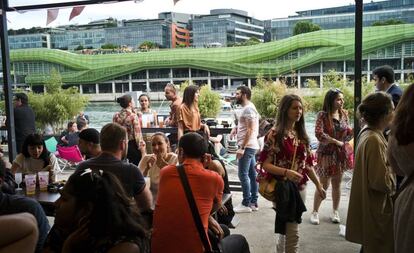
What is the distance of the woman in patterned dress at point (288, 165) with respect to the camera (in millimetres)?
2686

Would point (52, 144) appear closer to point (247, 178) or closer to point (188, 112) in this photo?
point (188, 112)

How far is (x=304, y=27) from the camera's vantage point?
16.1ft

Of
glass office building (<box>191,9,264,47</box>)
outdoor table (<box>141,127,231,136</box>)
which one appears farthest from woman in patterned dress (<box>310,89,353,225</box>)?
glass office building (<box>191,9,264,47</box>)

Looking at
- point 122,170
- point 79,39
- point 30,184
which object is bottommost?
point 30,184

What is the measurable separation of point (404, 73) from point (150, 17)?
3.13 m

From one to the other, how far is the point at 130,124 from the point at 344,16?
2577 millimetres

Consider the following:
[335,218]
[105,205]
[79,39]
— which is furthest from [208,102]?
[105,205]

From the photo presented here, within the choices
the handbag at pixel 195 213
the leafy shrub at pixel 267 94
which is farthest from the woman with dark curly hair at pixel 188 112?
the handbag at pixel 195 213

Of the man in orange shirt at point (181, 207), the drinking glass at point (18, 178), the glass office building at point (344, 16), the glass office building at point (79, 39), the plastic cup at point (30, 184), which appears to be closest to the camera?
the man in orange shirt at point (181, 207)

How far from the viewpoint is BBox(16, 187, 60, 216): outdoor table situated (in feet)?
9.33

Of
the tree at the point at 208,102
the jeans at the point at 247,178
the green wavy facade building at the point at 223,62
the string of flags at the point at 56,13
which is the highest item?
the string of flags at the point at 56,13

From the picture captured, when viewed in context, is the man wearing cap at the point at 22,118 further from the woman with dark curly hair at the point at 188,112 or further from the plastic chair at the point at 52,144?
the woman with dark curly hair at the point at 188,112

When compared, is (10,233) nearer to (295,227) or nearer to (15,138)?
(295,227)

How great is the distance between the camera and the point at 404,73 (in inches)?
160
